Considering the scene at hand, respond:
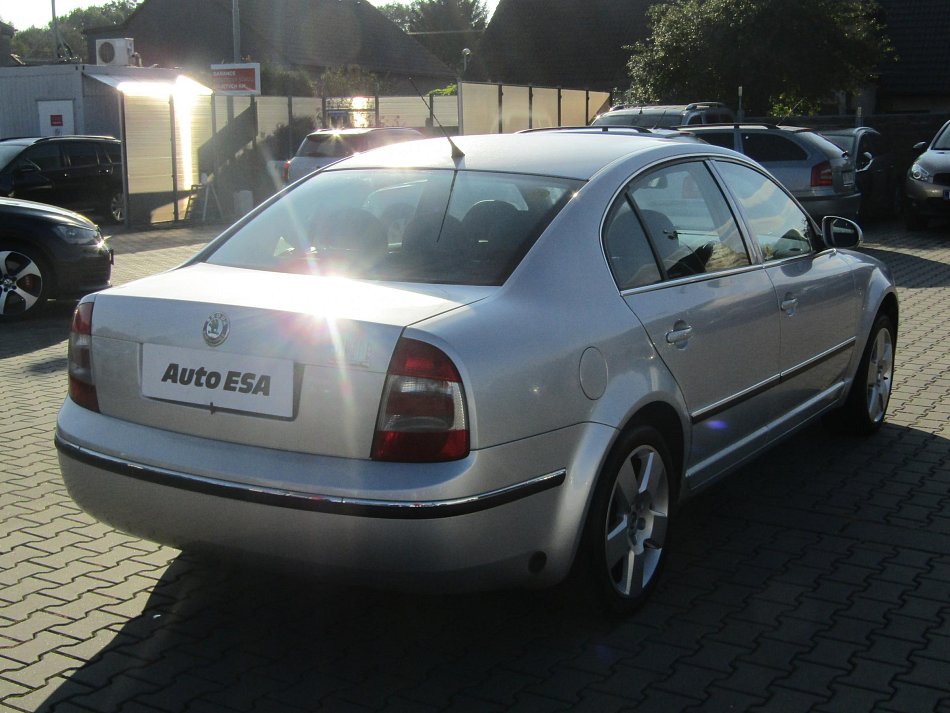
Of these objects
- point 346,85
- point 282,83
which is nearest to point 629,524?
point 346,85

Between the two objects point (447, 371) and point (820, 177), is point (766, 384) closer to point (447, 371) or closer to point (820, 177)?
point (447, 371)

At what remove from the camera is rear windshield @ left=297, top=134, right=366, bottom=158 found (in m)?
20.0

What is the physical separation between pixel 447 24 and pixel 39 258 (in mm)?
95650

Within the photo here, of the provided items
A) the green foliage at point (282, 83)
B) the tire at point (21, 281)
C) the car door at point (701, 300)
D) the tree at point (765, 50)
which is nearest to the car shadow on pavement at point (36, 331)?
the tire at point (21, 281)

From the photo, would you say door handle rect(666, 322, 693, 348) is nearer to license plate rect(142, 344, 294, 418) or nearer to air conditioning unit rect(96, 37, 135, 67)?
license plate rect(142, 344, 294, 418)

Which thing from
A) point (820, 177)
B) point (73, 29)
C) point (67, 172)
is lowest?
point (67, 172)

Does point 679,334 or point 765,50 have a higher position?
point 765,50

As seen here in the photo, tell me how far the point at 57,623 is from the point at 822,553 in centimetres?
295

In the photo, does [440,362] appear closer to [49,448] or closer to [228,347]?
[228,347]

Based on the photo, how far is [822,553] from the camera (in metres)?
4.79

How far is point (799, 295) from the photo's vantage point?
5285 mm

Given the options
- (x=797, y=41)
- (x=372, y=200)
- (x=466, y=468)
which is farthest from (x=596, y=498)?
(x=797, y=41)

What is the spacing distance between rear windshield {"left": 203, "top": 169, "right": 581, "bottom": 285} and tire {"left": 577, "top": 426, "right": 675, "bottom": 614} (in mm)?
757

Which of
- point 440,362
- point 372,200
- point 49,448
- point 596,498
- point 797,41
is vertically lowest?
point 49,448
